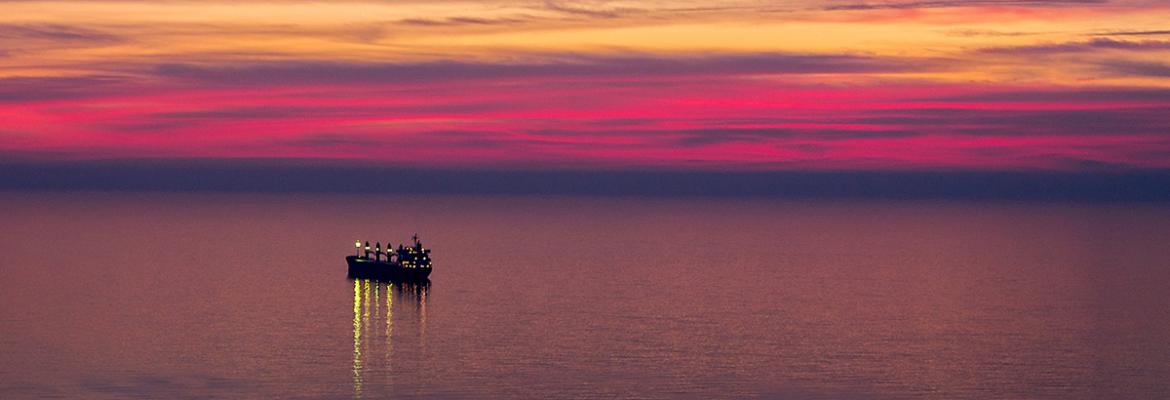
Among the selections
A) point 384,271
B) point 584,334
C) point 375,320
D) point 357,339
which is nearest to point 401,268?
point 384,271

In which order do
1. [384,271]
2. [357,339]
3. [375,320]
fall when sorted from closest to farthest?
[357,339], [375,320], [384,271]

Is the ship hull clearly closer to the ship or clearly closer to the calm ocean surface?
the ship

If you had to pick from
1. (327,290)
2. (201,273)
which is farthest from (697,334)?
(201,273)

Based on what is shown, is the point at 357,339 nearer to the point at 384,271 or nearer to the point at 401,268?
the point at 401,268

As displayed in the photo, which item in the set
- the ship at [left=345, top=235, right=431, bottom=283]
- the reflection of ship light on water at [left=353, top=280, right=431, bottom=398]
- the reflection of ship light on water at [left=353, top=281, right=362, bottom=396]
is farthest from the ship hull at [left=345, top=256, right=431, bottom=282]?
the reflection of ship light on water at [left=353, top=281, right=362, bottom=396]

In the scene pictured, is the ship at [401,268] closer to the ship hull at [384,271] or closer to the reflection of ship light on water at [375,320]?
the ship hull at [384,271]

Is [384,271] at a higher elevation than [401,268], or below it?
below

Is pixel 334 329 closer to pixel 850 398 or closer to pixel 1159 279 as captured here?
pixel 850 398
